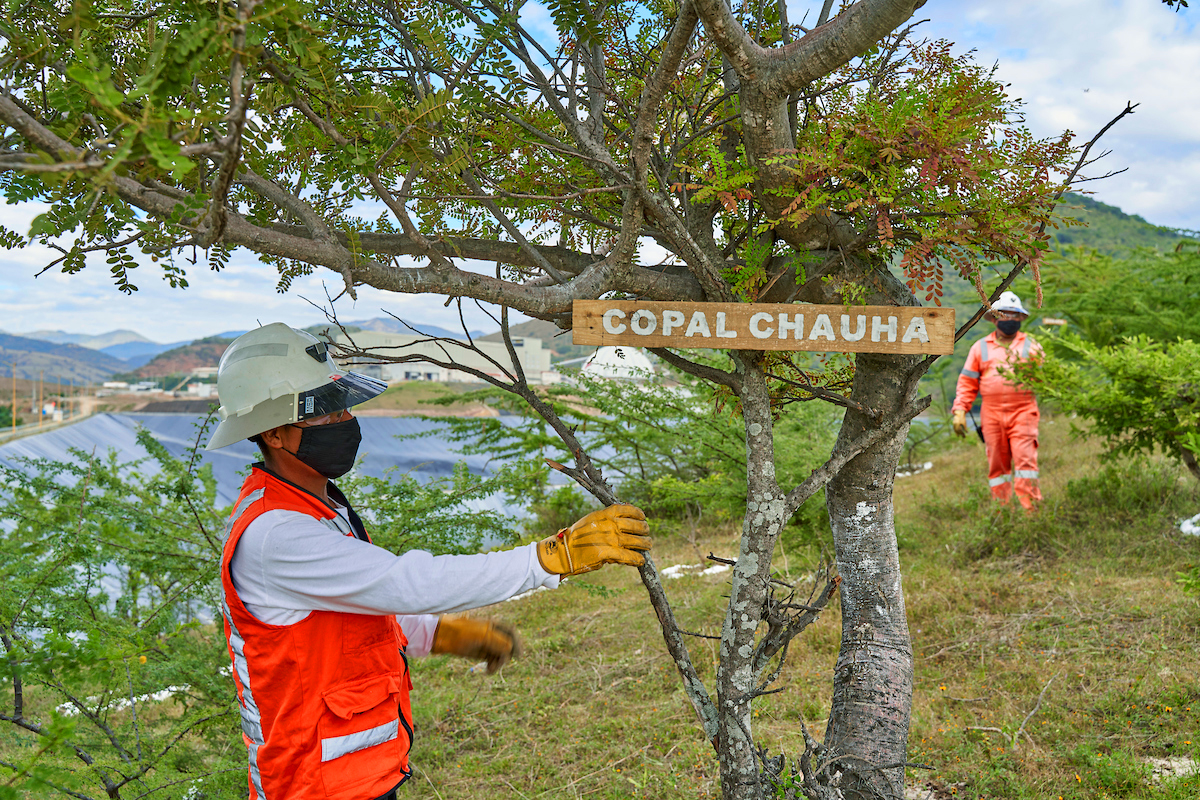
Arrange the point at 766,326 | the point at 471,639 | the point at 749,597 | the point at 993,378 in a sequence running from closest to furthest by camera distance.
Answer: the point at 766,326
the point at 749,597
the point at 471,639
the point at 993,378

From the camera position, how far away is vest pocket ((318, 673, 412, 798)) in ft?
6.01

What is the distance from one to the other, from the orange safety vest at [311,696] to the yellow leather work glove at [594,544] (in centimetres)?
59

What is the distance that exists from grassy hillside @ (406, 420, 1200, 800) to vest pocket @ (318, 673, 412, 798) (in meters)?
1.78

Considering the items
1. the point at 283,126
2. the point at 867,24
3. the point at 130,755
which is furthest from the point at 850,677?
the point at 130,755

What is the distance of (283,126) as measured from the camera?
2.05m

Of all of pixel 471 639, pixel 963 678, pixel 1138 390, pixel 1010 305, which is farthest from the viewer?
pixel 1010 305

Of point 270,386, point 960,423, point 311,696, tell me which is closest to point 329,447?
point 270,386

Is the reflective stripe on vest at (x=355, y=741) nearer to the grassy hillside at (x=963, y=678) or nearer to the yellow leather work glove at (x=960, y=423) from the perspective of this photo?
the grassy hillside at (x=963, y=678)

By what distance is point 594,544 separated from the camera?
1.80 meters

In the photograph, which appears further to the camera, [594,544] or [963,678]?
[963,678]

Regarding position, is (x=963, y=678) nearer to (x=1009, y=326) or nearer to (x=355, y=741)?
(x=1009, y=326)

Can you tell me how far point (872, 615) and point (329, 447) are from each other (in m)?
1.93

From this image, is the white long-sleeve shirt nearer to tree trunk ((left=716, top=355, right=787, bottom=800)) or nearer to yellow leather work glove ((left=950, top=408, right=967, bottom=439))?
tree trunk ((left=716, top=355, right=787, bottom=800))

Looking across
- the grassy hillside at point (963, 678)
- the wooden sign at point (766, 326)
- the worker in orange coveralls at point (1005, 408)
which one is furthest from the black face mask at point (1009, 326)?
the wooden sign at point (766, 326)
